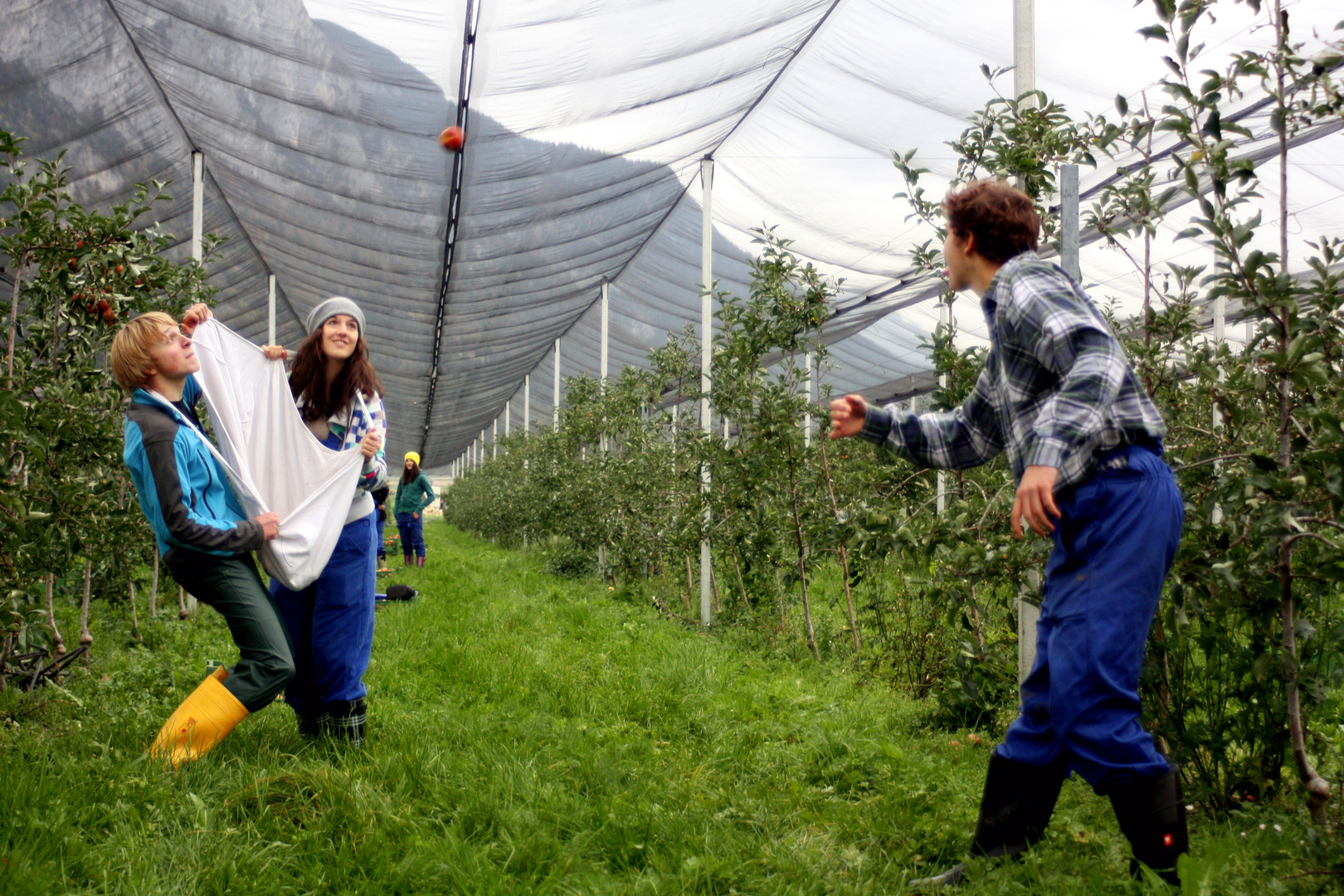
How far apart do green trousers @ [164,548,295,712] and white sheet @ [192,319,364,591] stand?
0.12m

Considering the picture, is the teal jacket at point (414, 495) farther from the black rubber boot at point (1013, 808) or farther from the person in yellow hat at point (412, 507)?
the black rubber boot at point (1013, 808)

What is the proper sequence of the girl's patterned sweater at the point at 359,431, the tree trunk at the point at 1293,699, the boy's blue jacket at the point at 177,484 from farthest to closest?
the girl's patterned sweater at the point at 359,431, the boy's blue jacket at the point at 177,484, the tree trunk at the point at 1293,699

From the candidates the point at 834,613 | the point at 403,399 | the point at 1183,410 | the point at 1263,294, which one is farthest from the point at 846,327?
the point at 403,399

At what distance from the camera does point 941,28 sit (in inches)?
224

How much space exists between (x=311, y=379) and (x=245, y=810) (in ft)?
4.65

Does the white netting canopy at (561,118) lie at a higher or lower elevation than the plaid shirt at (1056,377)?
higher

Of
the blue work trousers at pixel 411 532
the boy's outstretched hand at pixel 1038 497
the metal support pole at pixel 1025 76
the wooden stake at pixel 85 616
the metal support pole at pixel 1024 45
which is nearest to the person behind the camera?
the boy's outstretched hand at pixel 1038 497

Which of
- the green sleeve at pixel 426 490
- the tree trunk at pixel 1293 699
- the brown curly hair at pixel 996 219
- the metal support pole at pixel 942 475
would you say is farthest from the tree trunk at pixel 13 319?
the green sleeve at pixel 426 490

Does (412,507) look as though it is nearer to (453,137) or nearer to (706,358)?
(453,137)

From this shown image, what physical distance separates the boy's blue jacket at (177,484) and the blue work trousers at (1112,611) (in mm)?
2188

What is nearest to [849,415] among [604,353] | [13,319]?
[13,319]

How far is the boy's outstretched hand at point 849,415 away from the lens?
232cm

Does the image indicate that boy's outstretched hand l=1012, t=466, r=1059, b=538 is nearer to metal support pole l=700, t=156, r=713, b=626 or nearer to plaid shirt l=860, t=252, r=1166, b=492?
plaid shirt l=860, t=252, r=1166, b=492

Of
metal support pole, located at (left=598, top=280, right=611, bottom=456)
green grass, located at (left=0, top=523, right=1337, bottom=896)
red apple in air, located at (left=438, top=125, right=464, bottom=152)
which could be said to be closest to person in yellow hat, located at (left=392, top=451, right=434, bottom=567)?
metal support pole, located at (left=598, top=280, right=611, bottom=456)
